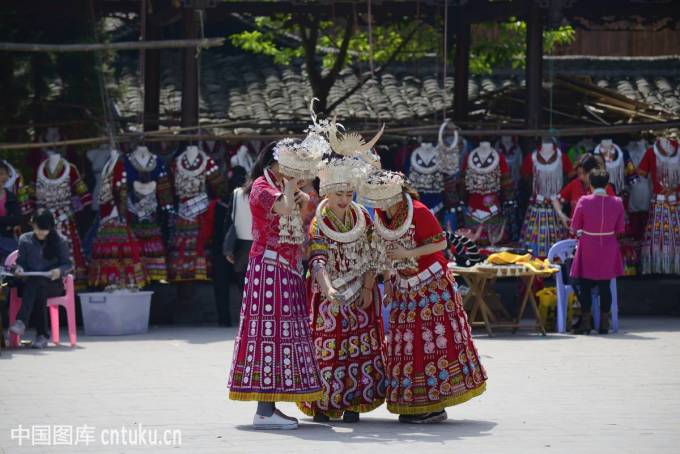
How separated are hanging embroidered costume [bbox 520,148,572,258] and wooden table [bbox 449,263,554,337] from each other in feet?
3.68

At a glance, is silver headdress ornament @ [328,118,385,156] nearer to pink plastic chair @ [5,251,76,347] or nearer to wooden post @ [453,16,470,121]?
pink plastic chair @ [5,251,76,347]

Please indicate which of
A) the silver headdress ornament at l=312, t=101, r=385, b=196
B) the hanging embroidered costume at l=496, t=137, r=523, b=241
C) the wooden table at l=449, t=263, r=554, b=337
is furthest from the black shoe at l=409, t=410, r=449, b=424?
the hanging embroidered costume at l=496, t=137, r=523, b=241

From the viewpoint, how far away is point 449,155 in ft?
48.4

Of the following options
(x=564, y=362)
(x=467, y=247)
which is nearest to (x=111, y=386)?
A: (x=467, y=247)

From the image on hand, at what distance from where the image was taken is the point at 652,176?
15133 millimetres

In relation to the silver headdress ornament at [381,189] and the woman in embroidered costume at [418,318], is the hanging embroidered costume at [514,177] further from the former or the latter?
the silver headdress ornament at [381,189]

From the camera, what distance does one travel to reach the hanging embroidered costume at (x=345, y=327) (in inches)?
326

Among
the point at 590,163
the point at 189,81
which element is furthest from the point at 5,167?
the point at 590,163

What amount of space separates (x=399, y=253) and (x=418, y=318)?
420 mm

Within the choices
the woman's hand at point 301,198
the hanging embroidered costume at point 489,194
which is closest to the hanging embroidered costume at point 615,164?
the hanging embroidered costume at point 489,194

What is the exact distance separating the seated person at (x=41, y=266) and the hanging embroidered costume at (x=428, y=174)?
4.02m

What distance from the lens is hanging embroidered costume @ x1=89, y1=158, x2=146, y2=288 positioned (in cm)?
1414

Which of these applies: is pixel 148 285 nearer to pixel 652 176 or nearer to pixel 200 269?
pixel 200 269

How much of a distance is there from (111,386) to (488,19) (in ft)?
27.8
